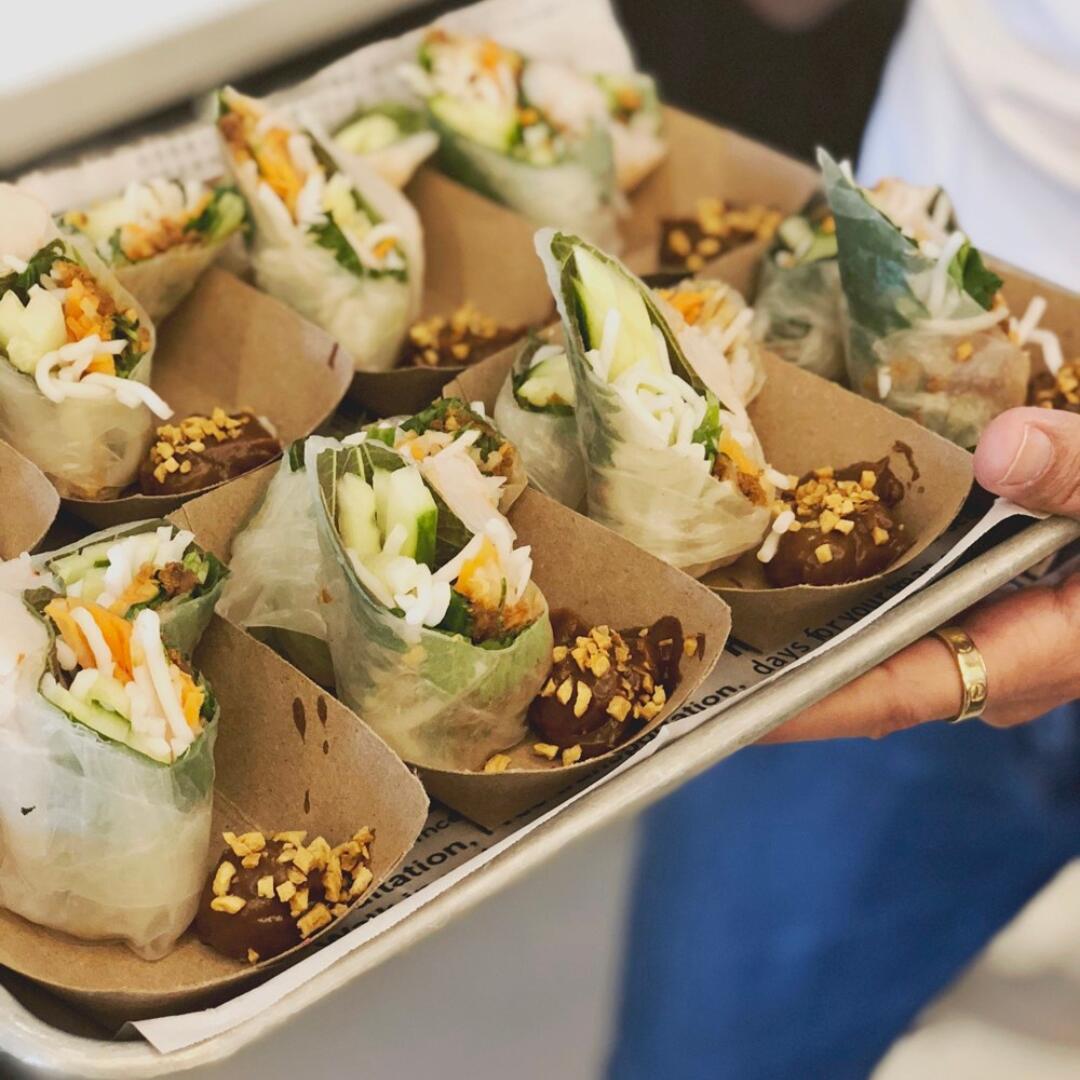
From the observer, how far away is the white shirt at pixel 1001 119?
7.40 feet

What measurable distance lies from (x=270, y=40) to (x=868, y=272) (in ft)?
3.25

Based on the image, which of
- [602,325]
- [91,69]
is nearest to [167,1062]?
[602,325]

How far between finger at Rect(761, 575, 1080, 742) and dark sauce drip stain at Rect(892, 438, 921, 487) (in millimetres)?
197

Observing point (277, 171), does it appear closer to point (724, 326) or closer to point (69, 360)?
point (69, 360)

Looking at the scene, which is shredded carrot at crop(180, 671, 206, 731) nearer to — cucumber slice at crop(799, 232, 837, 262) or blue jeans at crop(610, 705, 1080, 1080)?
blue jeans at crop(610, 705, 1080, 1080)

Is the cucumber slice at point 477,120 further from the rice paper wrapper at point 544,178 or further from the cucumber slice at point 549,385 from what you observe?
the cucumber slice at point 549,385

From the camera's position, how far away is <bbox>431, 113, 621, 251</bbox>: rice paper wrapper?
7.45ft

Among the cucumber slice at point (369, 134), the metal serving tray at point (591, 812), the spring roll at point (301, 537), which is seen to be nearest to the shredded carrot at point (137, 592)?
the spring roll at point (301, 537)

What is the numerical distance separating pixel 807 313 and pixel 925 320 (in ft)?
0.68

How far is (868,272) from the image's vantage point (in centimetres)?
190

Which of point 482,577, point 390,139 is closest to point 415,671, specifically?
point 482,577

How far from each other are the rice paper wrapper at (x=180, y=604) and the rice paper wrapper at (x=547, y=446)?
1.35 feet

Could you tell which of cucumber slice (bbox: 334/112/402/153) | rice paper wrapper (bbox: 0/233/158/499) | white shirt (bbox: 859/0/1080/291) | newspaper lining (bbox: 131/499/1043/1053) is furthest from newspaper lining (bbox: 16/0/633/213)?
newspaper lining (bbox: 131/499/1043/1053)

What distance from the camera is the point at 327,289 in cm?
199
